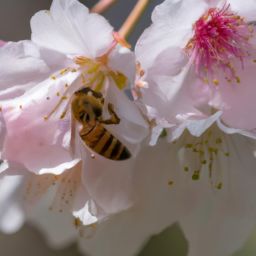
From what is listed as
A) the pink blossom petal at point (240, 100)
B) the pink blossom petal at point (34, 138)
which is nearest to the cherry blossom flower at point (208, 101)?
the pink blossom petal at point (240, 100)

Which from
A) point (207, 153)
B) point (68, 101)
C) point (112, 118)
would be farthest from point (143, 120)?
point (207, 153)

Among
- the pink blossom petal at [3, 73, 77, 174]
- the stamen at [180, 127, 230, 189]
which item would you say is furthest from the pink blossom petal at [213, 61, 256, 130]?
the pink blossom petal at [3, 73, 77, 174]

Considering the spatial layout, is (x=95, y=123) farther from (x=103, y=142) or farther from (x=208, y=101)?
(x=208, y=101)

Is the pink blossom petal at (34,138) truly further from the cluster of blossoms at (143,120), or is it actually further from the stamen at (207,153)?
the stamen at (207,153)

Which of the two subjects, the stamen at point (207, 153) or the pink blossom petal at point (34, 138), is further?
the stamen at point (207, 153)

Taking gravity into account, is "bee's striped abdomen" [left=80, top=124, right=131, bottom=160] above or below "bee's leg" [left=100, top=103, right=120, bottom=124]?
below

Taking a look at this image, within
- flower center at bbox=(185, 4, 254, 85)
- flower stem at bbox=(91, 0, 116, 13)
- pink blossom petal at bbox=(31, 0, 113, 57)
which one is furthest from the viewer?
flower stem at bbox=(91, 0, 116, 13)

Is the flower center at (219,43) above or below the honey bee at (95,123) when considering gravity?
above

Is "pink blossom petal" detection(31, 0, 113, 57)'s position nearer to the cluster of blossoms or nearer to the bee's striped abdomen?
the cluster of blossoms
